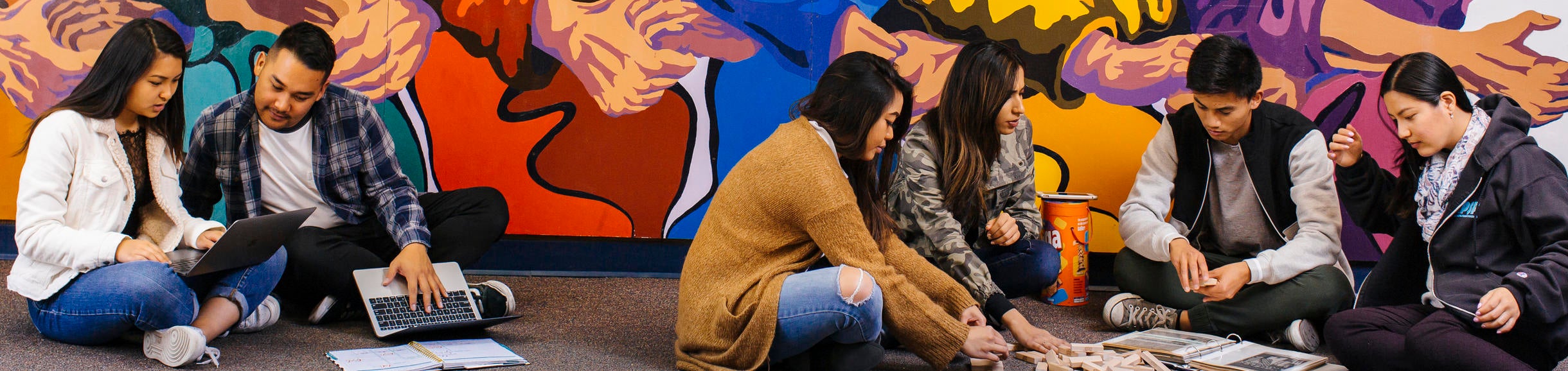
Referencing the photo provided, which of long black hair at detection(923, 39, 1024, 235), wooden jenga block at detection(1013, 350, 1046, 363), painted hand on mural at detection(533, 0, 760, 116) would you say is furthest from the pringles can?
painted hand on mural at detection(533, 0, 760, 116)

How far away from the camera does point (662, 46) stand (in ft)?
12.3

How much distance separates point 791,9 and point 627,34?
0.58m

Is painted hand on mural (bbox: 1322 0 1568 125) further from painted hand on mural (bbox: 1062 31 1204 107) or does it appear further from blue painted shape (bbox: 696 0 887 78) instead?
blue painted shape (bbox: 696 0 887 78)

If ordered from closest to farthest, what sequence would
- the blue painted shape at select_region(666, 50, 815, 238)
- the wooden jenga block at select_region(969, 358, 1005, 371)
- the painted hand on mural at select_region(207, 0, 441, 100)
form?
the wooden jenga block at select_region(969, 358, 1005, 371), the painted hand on mural at select_region(207, 0, 441, 100), the blue painted shape at select_region(666, 50, 815, 238)

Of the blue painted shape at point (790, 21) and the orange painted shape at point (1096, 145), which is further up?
the blue painted shape at point (790, 21)

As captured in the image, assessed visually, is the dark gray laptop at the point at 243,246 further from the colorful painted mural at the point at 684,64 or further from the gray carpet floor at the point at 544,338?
the colorful painted mural at the point at 684,64

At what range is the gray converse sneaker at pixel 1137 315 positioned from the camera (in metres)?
3.03

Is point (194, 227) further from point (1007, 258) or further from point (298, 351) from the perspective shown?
point (1007, 258)

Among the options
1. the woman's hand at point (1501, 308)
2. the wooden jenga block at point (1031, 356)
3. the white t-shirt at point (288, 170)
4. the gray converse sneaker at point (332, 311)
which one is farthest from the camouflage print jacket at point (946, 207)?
the white t-shirt at point (288, 170)

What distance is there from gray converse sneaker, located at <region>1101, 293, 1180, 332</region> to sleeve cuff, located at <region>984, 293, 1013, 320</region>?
0.74 m

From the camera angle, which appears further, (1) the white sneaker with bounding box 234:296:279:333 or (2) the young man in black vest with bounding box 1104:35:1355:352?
(2) the young man in black vest with bounding box 1104:35:1355:352

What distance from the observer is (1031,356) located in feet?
7.80

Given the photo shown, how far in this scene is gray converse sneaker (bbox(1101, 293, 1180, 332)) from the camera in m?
3.03

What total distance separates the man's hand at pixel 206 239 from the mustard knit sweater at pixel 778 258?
46.2 inches
